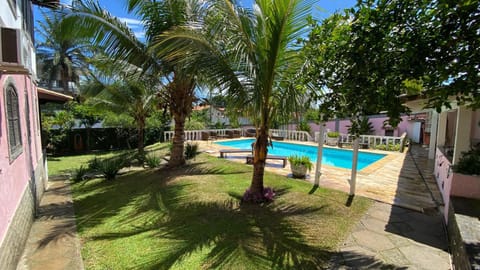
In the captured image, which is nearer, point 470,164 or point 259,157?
point 470,164

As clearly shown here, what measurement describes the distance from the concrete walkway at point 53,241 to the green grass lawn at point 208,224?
18 centimetres

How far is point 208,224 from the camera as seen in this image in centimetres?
503

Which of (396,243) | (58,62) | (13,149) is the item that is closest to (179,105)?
(13,149)

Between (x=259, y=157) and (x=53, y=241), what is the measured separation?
178 inches

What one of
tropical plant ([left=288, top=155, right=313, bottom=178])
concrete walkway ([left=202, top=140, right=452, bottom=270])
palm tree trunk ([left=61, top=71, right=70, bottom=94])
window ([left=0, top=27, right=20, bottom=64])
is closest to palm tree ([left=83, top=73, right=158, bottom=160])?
tropical plant ([left=288, top=155, right=313, bottom=178])

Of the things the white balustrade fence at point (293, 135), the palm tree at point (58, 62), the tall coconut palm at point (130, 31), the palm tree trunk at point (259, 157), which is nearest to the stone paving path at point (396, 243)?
the palm tree trunk at point (259, 157)

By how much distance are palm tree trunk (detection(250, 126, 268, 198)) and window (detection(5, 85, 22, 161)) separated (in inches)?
186

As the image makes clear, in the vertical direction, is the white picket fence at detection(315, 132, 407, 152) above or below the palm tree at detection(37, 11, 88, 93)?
below

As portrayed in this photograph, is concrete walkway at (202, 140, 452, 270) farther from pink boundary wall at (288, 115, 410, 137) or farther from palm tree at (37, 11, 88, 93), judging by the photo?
palm tree at (37, 11, 88, 93)

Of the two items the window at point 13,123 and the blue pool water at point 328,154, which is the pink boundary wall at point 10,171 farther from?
the blue pool water at point 328,154

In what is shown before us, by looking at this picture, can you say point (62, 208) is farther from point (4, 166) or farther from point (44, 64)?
point (44, 64)

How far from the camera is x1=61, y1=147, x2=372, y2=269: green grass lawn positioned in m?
3.90

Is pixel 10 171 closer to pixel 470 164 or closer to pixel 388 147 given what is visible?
pixel 470 164

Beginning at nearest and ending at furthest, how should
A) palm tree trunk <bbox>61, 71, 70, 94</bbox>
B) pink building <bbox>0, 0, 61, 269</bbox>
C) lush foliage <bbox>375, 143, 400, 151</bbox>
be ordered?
pink building <bbox>0, 0, 61, 269</bbox>
lush foliage <bbox>375, 143, 400, 151</bbox>
palm tree trunk <bbox>61, 71, 70, 94</bbox>
